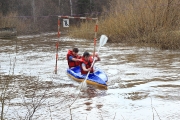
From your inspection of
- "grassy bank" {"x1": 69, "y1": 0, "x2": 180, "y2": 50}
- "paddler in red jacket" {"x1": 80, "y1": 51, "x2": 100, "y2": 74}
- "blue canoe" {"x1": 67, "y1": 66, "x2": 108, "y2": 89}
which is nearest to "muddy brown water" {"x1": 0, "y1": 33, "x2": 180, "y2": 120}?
"blue canoe" {"x1": 67, "y1": 66, "x2": 108, "y2": 89}

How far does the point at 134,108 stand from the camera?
20.6 feet

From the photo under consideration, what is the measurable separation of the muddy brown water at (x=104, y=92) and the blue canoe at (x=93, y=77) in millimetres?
174

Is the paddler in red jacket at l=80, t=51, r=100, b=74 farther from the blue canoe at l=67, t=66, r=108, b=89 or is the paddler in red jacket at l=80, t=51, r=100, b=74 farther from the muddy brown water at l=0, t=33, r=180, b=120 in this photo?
the muddy brown water at l=0, t=33, r=180, b=120

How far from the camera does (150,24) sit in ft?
56.7

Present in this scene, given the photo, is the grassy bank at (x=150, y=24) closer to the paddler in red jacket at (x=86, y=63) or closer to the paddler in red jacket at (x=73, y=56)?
the paddler in red jacket at (x=73, y=56)

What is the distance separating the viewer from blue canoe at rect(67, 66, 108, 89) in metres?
8.15

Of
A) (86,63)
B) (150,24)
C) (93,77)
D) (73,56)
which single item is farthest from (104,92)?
(150,24)

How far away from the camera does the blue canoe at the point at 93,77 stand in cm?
815

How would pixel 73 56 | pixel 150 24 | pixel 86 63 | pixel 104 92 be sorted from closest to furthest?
pixel 104 92, pixel 86 63, pixel 73 56, pixel 150 24

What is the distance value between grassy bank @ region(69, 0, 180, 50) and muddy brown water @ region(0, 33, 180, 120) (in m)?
1.70

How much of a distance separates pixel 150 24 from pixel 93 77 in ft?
31.2

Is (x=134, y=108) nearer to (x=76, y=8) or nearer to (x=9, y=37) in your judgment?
(x=9, y=37)

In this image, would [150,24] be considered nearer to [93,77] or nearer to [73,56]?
[73,56]

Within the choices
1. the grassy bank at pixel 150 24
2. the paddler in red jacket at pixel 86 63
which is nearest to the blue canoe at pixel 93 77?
the paddler in red jacket at pixel 86 63
